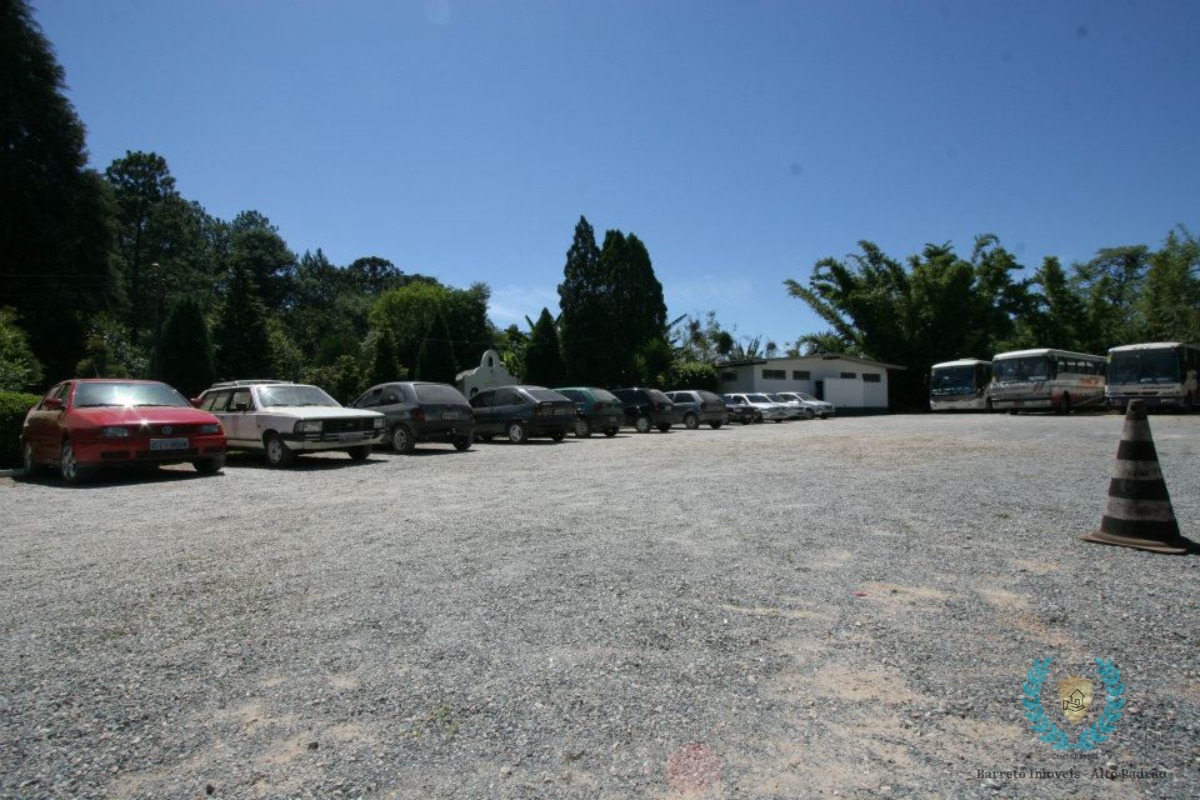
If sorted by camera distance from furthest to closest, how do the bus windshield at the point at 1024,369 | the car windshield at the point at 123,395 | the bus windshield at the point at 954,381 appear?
the bus windshield at the point at 954,381 < the bus windshield at the point at 1024,369 < the car windshield at the point at 123,395

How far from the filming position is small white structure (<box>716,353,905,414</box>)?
138 ft

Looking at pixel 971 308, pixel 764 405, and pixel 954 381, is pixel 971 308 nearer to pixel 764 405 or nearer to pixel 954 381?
pixel 954 381

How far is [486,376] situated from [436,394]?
131 feet

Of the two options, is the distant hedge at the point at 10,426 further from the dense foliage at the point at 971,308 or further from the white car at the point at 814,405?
the dense foliage at the point at 971,308

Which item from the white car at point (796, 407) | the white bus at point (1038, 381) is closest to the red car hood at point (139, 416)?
the white car at point (796, 407)

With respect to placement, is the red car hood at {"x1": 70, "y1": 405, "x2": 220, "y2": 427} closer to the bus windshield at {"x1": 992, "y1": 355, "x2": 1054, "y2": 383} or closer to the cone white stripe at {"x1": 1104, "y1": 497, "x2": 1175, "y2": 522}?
the cone white stripe at {"x1": 1104, "y1": 497, "x2": 1175, "y2": 522}

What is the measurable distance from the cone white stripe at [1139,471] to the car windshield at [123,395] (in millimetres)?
11996

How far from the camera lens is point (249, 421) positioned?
39.3 ft

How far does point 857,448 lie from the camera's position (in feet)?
45.3

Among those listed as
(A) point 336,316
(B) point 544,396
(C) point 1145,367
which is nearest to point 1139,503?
(B) point 544,396

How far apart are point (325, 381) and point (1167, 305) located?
5710cm

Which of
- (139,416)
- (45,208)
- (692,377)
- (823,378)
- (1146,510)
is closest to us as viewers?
(1146,510)

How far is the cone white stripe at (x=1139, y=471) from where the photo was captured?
491 cm

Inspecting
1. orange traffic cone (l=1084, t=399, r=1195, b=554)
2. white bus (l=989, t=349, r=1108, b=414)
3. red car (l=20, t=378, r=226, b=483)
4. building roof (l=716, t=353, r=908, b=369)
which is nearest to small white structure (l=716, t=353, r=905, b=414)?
building roof (l=716, t=353, r=908, b=369)
